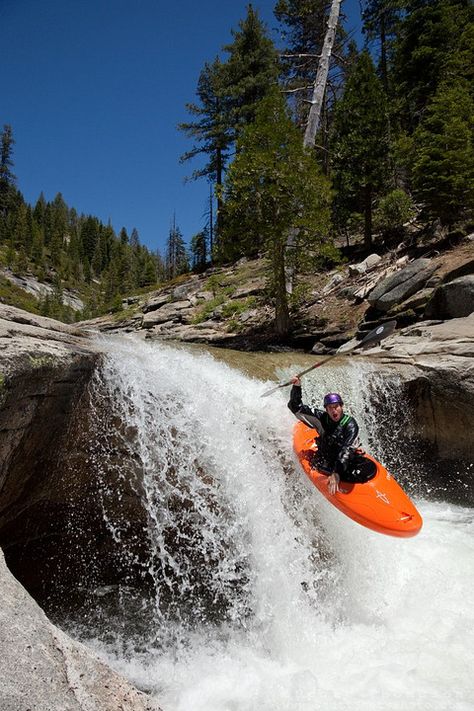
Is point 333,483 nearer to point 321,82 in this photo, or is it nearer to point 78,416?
point 78,416

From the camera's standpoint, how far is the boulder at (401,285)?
12.6 metres

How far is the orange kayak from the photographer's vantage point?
5.28 metres

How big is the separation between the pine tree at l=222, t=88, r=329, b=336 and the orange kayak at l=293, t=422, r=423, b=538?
8.92 metres

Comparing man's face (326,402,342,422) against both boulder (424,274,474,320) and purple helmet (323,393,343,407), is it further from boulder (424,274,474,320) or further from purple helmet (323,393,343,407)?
boulder (424,274,474,320)

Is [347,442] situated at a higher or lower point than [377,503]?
higher

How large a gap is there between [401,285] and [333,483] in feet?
28.1

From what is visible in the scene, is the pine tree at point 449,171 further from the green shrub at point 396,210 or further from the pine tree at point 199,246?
the pine tree at point 199,246

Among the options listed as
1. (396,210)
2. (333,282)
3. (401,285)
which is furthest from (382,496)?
(396,210)

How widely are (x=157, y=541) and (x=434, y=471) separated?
19.3 feet

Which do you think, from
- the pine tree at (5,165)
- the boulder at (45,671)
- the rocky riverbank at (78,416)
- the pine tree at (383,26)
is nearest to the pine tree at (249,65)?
the pine tree at (383,26)

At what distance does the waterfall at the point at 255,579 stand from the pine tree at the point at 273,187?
24.4 ft

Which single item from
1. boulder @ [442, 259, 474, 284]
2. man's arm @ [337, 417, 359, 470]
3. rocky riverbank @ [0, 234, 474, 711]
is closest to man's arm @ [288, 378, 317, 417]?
man's arm @ [337, 417, 359, 470]

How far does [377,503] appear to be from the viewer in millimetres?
5547

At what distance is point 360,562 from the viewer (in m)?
5.85
